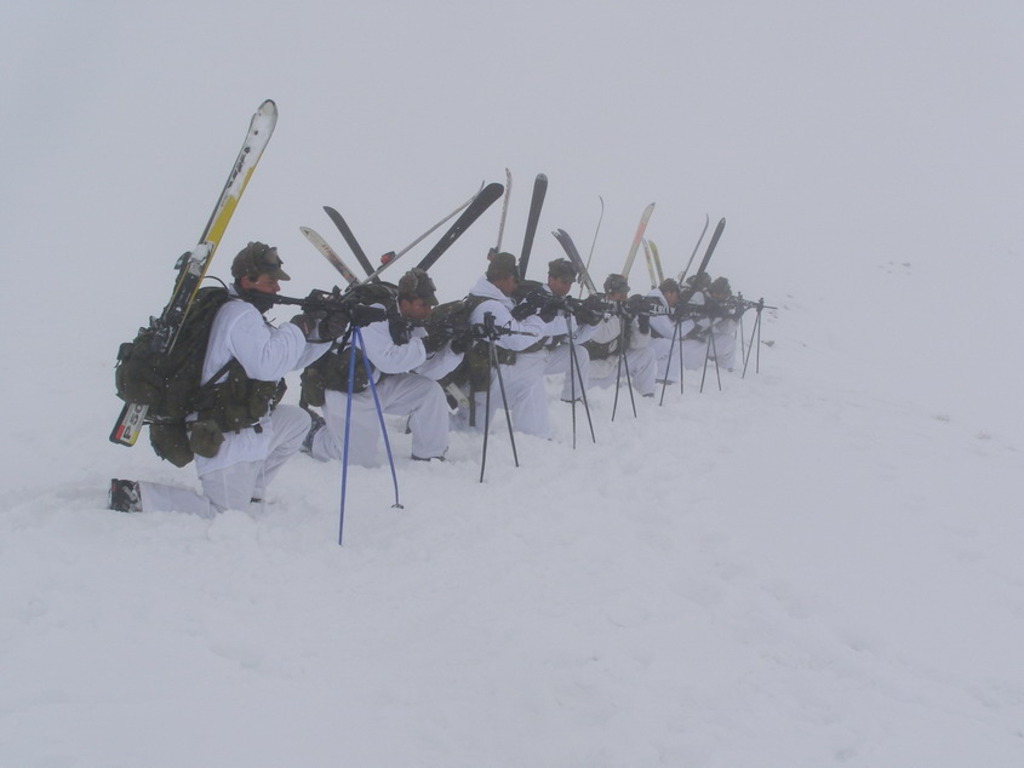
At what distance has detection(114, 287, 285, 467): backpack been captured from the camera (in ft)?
11.9

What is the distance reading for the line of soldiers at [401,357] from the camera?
12.7ft

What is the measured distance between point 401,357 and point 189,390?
1750 mm

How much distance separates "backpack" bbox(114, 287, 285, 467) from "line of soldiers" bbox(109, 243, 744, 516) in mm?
76

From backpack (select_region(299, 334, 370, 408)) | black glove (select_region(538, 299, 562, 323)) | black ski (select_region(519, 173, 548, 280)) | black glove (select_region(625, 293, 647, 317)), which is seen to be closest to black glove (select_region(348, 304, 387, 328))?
backpack (select_region(299, 334, 370, 408))

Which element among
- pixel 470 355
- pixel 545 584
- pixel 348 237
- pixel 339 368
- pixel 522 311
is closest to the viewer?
pixel 545 584

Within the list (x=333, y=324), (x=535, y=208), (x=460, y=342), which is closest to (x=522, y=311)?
(x=460, y=342)

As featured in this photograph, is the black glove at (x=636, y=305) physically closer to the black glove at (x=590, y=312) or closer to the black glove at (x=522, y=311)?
the black glove at (x=590, y=312)

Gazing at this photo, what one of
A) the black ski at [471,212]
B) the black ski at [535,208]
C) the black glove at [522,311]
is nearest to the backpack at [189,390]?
the black ski at [471,212]

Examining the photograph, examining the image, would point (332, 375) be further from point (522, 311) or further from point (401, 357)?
point (522, 311)

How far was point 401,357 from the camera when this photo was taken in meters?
5.26

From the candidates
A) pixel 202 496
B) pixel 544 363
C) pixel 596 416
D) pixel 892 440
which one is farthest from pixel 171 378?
pixel 892 440

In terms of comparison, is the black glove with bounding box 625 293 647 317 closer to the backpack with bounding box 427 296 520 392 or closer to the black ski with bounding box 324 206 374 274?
the backpack with bounding box 427 296 520 392

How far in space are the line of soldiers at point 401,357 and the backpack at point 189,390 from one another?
8 centimetres

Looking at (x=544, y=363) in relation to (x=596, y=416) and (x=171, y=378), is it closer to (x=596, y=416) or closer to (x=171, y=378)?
(x=596, y=416)
